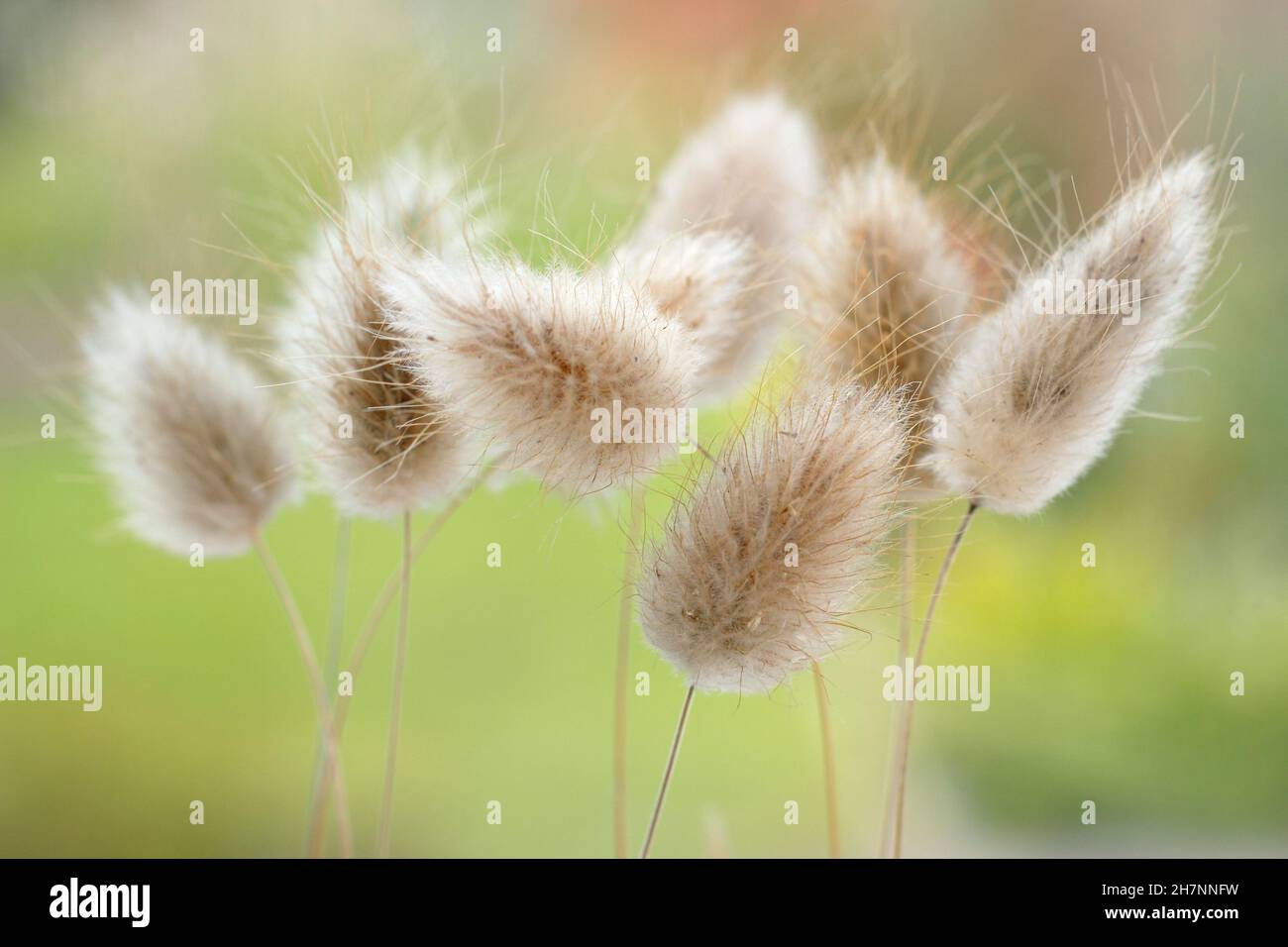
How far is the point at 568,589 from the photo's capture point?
39.2 inches

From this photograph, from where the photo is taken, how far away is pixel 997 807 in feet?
3.21

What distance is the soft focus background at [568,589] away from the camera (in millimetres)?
851

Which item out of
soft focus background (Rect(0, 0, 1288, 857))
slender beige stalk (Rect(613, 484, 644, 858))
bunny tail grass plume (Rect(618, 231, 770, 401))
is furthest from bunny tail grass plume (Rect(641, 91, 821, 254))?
Result: soft focus background (Rect(0, 0, 1288, 857))

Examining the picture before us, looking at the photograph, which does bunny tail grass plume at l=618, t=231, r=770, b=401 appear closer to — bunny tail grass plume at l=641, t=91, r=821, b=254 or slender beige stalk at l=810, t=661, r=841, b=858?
bunny tail grass plume at l=641, t=91, r=821, b=254

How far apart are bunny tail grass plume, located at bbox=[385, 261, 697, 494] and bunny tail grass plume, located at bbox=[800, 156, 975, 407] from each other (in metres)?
0.09

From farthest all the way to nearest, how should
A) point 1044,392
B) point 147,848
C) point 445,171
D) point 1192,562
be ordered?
point 1192,562 < point 147,848 < point 445,171 < point 1044,392

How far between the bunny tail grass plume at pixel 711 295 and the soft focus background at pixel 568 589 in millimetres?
421

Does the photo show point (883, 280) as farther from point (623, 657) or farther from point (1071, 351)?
point (623, 657)

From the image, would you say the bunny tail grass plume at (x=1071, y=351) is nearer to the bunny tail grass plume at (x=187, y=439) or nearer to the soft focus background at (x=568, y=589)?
the bunny tail grass plume at (x=187, y=439)

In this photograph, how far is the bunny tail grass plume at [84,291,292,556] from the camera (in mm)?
412
